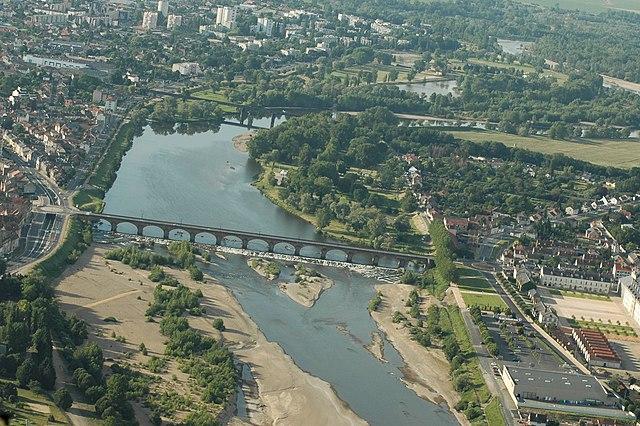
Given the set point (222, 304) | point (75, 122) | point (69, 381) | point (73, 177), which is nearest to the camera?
point (69, 381)

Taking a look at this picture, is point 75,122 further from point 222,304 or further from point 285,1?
point 285,1

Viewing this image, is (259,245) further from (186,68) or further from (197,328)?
(186,68)

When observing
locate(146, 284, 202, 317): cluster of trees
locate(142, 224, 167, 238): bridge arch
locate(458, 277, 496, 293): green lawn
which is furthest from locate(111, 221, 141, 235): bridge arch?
locate(458, 277, 496, 293): green lawn

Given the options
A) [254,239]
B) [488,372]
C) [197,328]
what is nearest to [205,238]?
[254,239]

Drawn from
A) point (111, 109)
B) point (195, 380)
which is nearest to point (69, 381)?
point (195, 380)

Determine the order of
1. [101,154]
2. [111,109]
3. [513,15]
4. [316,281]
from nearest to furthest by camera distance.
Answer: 1. [316,281]
2. [101,154]
3. [111,109]
4. [513,15]

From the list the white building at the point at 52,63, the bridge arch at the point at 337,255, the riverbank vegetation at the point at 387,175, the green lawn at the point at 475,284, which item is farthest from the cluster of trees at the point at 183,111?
the green lawn at the point at 475,284
